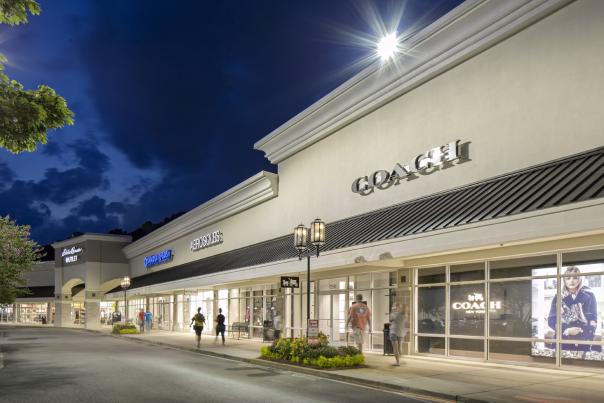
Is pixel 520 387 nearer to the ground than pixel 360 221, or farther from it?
nearer to the ground

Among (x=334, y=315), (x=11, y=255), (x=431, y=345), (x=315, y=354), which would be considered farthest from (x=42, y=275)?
(x=431, y=345)

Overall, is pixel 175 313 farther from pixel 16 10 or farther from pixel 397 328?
pixel 16 10

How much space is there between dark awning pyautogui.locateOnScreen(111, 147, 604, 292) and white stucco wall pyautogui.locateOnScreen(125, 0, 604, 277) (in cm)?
38

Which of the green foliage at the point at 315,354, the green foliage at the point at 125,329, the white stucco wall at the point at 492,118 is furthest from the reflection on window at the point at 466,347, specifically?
the green foliage at the point at 125,329

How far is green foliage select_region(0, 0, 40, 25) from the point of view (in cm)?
972

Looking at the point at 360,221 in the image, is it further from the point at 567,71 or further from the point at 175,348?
the point at 175,348

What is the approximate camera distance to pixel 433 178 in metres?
18.5

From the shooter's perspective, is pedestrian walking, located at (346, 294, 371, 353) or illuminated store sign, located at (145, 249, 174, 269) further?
illuminated store sign, located at (145, 249, 174, 269)

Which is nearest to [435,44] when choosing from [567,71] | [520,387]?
[567,71]

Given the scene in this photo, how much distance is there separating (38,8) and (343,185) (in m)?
15.2

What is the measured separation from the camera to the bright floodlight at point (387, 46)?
1930cm

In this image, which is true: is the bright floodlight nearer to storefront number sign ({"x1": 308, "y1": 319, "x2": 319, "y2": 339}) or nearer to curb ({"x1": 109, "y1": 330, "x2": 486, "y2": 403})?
storefront number sign ({"x1": 308, "y1": 319, "x2": 319, "y2": 339})

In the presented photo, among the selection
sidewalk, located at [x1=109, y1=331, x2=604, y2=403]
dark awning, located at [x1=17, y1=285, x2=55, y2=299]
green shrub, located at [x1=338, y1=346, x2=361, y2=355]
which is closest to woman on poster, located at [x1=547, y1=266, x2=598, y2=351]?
sidewalk, located at [x1=109, y1=331, x2=604, y2=403]

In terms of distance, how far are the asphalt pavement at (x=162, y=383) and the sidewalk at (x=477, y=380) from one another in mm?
542
